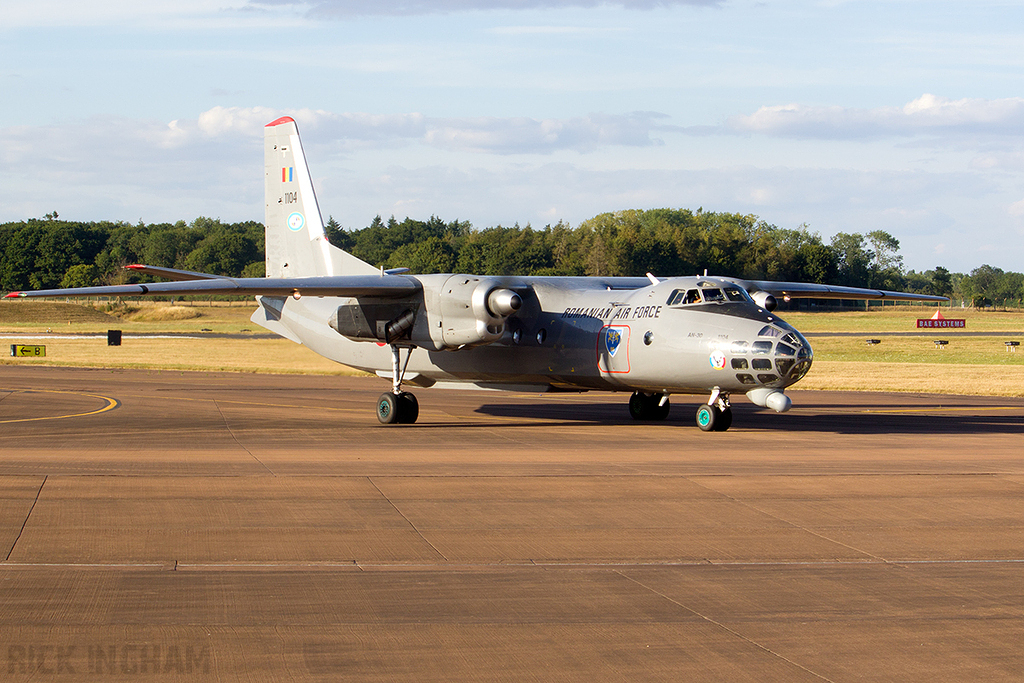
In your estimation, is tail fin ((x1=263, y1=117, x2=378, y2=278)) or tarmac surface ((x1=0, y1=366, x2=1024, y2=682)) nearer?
tarmac surface ((x1=0, y1=366, x2=1024, y2=682))

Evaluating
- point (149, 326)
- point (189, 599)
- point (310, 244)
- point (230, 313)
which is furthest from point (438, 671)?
point (230, 313)

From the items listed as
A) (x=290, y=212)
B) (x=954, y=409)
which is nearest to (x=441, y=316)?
(x=290, y=212)

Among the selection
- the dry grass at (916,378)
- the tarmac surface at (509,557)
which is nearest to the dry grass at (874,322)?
the dry grass at (916,378)

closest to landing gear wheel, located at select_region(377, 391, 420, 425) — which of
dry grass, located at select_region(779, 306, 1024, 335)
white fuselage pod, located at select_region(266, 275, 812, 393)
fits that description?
white fuselage pod, located at select_region(266, 275, 812, 393)

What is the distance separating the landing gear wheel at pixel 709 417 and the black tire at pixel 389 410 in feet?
→ 24.7

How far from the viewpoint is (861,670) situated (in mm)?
6965

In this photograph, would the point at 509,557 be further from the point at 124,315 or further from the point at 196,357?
the point at 124,315

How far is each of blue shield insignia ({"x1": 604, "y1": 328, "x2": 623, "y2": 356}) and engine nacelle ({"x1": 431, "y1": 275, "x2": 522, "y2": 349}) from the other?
2.19 metres

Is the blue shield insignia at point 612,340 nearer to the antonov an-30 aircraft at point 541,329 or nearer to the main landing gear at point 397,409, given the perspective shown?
the antonov an-30 aircraft at point 541,329

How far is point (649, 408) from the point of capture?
85.3ft

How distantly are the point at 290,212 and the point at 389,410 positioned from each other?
819cm

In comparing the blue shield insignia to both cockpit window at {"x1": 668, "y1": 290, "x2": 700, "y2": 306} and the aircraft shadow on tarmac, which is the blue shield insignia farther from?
the aircraft shadow on tarmac

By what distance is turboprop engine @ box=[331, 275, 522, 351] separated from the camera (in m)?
23.3

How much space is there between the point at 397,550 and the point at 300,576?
1.40 meters
